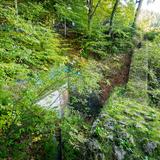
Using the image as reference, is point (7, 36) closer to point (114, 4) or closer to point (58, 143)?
point (58, 143)

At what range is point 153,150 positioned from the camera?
14.6 feet

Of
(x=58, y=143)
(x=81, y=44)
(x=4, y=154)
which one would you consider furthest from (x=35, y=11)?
(x=4, y=154)

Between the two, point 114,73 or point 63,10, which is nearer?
point 63,10

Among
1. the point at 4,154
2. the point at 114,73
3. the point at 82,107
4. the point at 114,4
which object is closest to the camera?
the point at 4,154

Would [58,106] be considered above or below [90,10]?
below

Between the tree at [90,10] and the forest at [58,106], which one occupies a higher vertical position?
the tree at [90,10]

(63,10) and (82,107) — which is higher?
(63,10)

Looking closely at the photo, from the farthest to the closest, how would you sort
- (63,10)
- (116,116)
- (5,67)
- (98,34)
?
(98,34) → (63,10) → (116,116) → (5,67)

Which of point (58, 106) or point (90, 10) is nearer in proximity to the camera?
point (58, 106)

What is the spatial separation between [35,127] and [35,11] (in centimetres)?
524

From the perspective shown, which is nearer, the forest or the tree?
the forest

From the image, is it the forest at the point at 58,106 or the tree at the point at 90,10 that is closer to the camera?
the forest at the point at 58,106

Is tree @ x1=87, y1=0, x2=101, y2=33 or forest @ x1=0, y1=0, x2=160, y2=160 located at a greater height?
tree @ x1=87, y1=0, x2=101, y2=33

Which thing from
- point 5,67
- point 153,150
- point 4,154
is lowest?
point 4,154
